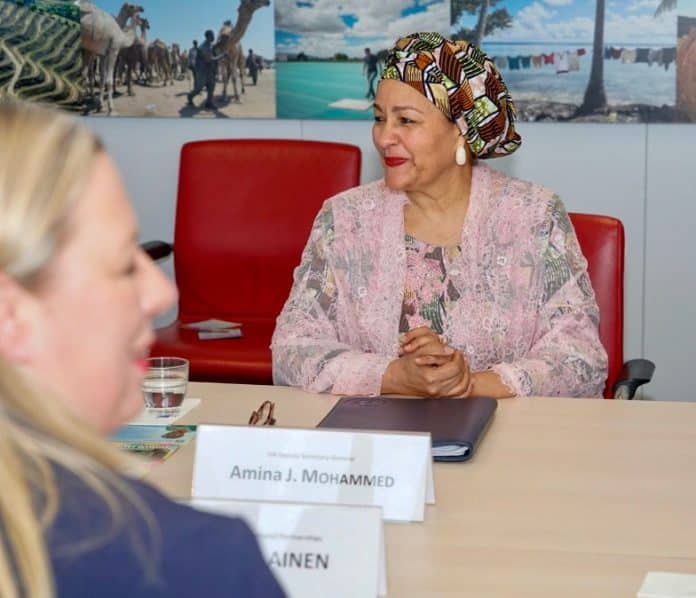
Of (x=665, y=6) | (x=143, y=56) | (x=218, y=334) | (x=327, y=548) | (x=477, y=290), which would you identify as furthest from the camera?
(x=143, y=56)

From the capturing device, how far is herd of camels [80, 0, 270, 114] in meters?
4.61

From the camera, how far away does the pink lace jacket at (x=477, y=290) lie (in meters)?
2.72

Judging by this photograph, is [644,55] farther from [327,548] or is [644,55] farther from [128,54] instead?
[327,548]

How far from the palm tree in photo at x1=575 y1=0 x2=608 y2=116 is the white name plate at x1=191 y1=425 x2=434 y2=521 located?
279cm

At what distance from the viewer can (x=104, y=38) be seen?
4.70 m

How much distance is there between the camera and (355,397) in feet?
7.96

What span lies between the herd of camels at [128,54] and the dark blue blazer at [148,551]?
3834 mm

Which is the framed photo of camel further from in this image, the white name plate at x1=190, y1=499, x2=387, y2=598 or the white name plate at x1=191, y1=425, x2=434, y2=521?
the white name plate at x1=190, y1=499, x2=387, y2=598

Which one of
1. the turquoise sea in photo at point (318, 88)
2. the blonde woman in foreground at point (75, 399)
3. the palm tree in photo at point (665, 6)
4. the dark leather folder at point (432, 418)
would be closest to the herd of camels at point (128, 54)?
the turquoise sea in photo at point (318, 88)

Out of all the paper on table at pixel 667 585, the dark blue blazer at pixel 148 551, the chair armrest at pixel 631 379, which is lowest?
the chair armrest at pixel 631 379

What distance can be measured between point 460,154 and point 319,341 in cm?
58

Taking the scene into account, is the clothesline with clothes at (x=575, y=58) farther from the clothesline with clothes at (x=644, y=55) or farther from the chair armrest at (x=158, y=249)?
the chair armrest at (x=158, y=249)

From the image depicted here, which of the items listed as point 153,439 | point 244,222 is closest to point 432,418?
point 153,439

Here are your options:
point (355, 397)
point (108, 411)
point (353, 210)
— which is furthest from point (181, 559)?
point (353, 210)
